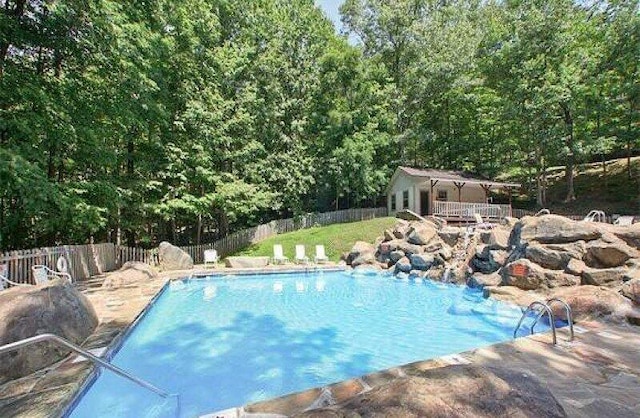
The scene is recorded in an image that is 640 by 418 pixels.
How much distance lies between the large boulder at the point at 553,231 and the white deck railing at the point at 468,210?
1205 cm

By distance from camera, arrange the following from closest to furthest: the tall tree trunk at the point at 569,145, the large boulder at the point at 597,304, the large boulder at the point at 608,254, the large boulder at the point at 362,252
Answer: the large boulder at the point at 597,304, the large boulder at the point at 608,254, the large boulder at the point at 362,252, the tall tree trunk at the point at 569,145

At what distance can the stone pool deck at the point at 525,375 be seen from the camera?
2994mm

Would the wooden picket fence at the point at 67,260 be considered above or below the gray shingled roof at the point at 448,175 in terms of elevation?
below

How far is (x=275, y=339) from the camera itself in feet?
22.5

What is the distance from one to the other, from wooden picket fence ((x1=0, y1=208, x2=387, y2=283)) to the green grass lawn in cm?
106

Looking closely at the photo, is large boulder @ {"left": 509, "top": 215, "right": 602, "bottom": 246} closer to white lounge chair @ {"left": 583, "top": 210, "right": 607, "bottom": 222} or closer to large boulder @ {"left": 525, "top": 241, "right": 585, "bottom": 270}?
large boulder @ {"left": 525, "top": 241, "right": 585, "bottom": 270}

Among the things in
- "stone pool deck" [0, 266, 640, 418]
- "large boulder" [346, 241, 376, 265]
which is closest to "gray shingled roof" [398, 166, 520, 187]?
"large boulder" [346, 241, 376, 265]

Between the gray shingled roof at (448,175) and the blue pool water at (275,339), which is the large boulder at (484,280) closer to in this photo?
the blue pool water at (275,339)

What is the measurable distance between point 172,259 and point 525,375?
1434 cm

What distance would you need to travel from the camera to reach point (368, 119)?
2580cm

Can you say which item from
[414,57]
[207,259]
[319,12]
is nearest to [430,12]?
[414,57]

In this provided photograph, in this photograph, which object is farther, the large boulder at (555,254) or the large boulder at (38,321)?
the large boulder at (555,254)

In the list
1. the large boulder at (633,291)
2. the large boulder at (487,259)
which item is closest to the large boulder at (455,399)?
the large boulder at (633,291)

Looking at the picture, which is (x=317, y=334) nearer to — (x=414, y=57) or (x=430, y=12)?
(x=414, y=57)
